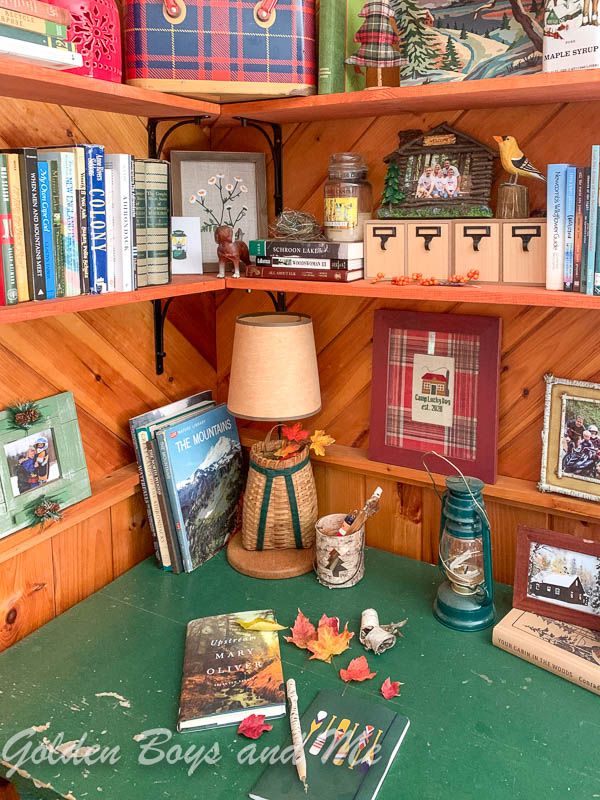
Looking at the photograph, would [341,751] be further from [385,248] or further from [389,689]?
[385,248]

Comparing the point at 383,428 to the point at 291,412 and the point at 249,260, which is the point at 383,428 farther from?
the point at 249,260

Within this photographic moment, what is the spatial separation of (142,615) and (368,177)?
1030 mm

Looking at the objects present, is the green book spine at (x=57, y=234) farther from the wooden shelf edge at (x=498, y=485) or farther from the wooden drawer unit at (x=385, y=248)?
the wooden shelf edge at (x=498, y=485)

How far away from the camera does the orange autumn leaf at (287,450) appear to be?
166cm

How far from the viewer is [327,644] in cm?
134

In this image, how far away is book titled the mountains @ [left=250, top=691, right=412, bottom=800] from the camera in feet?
3.40

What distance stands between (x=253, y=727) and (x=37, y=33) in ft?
3.58

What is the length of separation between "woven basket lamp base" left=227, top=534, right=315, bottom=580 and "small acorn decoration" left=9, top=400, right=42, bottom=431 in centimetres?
54

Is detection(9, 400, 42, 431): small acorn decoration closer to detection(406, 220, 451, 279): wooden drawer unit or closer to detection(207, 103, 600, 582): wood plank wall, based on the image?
detection(207, 103, 600, 582): wood plank wall

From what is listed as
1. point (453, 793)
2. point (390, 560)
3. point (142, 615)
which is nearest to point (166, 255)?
point (142, 615)

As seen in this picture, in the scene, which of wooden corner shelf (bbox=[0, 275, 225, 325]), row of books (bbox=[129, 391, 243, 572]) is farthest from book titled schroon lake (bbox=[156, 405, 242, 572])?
wooden corner shelf (bbox=[0, 275, 225, 325])

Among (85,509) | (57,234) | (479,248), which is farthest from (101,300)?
(479,248)

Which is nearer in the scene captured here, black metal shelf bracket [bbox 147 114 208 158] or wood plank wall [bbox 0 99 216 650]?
wood plank wall [bbox 0 99 216 650]

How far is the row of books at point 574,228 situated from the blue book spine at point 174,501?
0.85m
